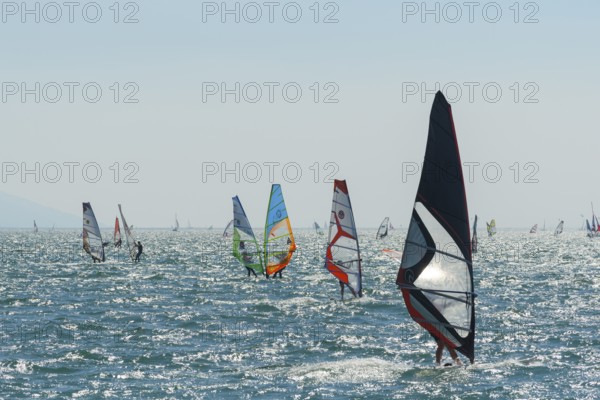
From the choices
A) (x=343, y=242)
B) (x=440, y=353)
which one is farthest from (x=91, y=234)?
(x=440, y=353)

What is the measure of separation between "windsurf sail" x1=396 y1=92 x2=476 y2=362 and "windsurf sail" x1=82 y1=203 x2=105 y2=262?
126 feet

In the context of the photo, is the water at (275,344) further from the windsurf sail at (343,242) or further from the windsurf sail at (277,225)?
the windsurf sail at (277,225)

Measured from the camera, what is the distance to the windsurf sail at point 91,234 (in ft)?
180

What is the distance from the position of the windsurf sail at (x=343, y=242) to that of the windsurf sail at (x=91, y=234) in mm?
24933

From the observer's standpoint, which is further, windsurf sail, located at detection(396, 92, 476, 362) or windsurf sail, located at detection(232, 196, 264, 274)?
windsurf sail, located at detection(232, 196, 264, 274)

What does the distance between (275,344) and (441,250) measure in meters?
6.48

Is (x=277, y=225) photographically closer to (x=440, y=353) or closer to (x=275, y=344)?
(x=275, y=344)

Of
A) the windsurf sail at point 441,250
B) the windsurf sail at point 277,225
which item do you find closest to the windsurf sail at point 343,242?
the windsurf sail at point 277,225

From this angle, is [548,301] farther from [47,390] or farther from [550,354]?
[47,390]

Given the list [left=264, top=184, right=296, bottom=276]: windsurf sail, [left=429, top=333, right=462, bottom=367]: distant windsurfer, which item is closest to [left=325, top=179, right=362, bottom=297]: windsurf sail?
[left=264, top=184, right=296, bottom=276]: windsurf sail

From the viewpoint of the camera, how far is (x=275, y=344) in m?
22.8

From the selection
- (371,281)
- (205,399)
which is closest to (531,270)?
(371,281)

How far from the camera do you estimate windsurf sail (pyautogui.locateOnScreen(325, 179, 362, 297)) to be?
32.7m

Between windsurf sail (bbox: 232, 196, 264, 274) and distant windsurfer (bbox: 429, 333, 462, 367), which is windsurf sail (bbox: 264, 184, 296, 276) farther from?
distant windsurfer (bbox: 429, 333, 462, 367)
